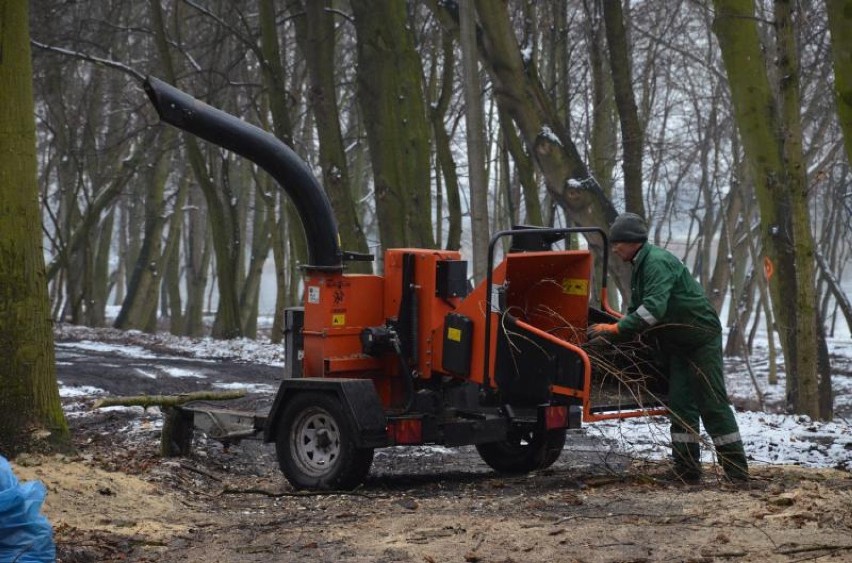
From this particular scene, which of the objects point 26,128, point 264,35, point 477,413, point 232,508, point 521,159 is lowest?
point 232,508

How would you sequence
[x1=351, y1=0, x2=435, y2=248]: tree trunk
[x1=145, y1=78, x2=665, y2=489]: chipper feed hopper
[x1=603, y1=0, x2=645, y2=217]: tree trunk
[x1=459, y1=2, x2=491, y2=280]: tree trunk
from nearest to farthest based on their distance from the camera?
[x1=145, y1=78, x2=665, y2=489]: chipper feed hopper < [x1=459, y1=2, x2=491, y2=280]: tree trunk < [x1=603, y1=0, x2=645, y2=217]: tree trunk < [x1=351, y1=0, x2=435, y2=248]: tree trunk

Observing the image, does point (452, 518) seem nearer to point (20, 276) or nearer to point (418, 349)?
point (418, 349)

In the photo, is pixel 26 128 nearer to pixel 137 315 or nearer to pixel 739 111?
pixel 739 111

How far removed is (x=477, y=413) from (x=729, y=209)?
861 inches

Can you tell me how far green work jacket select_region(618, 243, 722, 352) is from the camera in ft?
26.9

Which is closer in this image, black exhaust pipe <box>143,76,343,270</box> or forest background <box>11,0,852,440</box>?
black exhaust pipe <box>143,76,343,270</box>

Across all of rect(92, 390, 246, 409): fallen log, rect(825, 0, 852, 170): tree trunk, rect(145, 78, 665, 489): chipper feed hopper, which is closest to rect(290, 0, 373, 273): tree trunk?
rect(92, 390, 246, 409): fallen log

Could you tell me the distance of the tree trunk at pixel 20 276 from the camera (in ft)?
27.1

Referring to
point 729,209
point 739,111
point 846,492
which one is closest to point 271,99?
point 739,111

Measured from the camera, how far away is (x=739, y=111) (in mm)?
13711

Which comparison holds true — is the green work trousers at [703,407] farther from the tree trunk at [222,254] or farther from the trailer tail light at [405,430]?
the tree trunk at [222,254]

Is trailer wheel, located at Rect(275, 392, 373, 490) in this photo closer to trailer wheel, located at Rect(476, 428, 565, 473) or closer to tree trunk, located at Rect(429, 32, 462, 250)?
trailer wheel, located at Rect(476, 428, 565, 473)

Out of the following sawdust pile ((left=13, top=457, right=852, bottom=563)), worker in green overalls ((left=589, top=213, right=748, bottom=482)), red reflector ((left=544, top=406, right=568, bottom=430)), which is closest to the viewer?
sawdust pile ((left=13, top=457, right=852, bottom=563))

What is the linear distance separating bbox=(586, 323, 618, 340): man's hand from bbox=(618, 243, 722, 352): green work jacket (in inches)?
1.9
